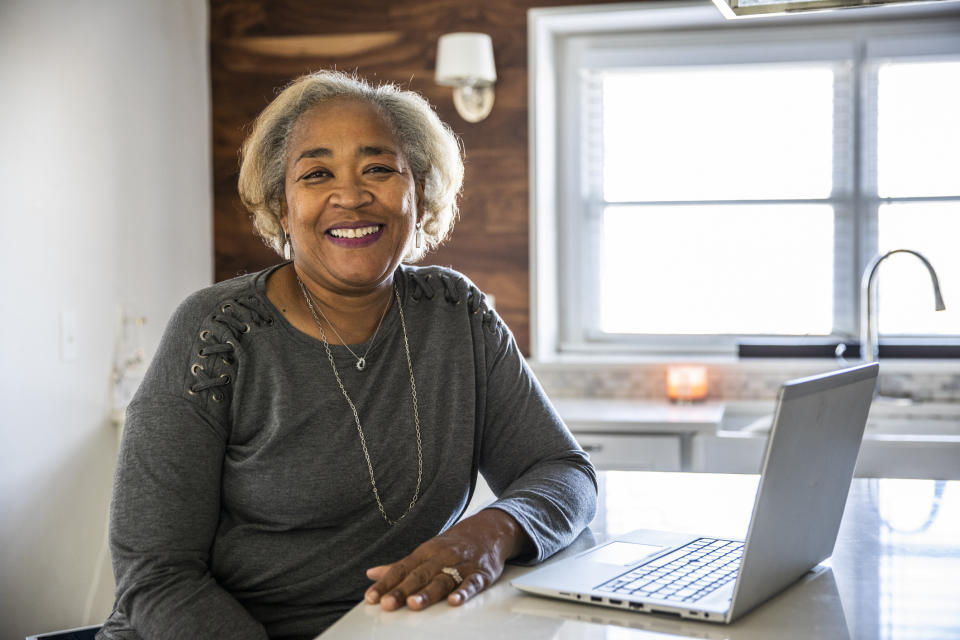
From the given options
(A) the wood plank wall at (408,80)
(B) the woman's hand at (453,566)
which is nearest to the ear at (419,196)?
(B) the woman's hand at (453,566)

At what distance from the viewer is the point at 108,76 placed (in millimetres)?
2926

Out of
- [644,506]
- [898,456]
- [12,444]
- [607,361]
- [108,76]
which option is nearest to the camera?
[644,506]

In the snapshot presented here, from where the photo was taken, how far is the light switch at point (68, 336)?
105 inches

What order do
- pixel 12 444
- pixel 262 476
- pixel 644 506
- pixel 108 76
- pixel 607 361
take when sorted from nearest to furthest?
pixel 262 476
pixel 644 506
pixel 12 444
pixel 108 76
pixel 607 361

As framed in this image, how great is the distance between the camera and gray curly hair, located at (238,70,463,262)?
160 centimetres

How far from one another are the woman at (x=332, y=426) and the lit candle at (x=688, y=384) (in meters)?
1.71

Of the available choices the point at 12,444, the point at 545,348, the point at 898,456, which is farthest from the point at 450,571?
the point at 545,348

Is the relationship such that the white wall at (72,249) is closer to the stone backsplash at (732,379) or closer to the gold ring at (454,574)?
the stone backsplash at (732,379)

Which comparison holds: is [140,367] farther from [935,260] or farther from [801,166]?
[935,260]

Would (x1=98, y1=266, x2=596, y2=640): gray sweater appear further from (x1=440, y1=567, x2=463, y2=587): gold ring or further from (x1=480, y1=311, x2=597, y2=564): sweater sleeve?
(x1=440, y1=567, x2=463, y2=587): gold ring

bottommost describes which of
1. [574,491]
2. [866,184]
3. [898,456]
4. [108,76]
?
[898,456]

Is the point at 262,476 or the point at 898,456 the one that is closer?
the point at 262,476

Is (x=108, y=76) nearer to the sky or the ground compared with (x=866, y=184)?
nearer to the sky

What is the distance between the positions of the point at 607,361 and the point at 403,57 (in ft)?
4.09
